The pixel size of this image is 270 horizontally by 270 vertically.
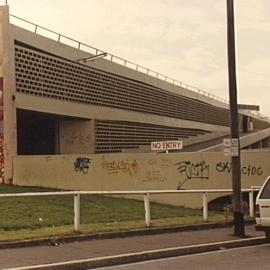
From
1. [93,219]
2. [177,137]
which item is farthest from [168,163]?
[177,137]

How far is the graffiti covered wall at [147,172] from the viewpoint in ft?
81.4

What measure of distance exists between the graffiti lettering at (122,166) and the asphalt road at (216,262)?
14505mm

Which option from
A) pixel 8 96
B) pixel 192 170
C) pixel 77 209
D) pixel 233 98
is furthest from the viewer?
pixel 8 96

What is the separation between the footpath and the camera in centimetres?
999

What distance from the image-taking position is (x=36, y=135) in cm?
4181

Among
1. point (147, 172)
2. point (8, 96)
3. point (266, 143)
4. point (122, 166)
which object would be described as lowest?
point (147, 172)

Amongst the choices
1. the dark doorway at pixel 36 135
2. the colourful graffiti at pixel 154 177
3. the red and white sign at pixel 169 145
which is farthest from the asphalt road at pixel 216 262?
the dark doorway at pixel 36 135

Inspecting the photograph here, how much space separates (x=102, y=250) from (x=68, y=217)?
5.55 m

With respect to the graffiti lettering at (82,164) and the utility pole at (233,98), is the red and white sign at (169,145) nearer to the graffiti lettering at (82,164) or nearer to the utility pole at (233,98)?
the graffiti lettering at (82,164)

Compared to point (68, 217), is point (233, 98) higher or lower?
higher

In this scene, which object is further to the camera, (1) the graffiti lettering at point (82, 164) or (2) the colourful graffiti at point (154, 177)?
(1) the graffiti lettering at point (82, 164)

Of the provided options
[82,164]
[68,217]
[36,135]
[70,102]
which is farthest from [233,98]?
[36,135]

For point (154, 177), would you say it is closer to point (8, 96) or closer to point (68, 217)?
point (8, 96)

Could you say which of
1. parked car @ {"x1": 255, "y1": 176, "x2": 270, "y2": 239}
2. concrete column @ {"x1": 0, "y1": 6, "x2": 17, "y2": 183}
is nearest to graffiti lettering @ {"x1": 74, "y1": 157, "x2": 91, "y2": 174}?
concrete column @ {"x1": 0, "y1": 6, "x2": 17, "y2": 183}
